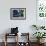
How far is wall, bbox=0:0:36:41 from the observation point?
282 inches

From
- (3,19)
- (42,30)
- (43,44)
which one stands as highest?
(3,19)

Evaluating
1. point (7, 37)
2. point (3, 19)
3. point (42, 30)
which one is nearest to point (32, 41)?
point (42, 30)

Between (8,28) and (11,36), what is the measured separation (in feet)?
1.30

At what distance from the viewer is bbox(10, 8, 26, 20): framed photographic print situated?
7199mm

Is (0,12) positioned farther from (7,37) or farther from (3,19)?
(7,37)

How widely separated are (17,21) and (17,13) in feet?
1.20

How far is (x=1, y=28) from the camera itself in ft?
23.7

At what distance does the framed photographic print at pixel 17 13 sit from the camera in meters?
7.20

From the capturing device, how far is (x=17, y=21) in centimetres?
726

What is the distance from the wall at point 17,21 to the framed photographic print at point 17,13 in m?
0.14

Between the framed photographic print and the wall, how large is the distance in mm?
136

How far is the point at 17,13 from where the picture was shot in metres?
7.24

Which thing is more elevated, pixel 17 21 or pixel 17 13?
pixel 17 13

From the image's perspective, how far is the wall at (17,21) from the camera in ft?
23.5
